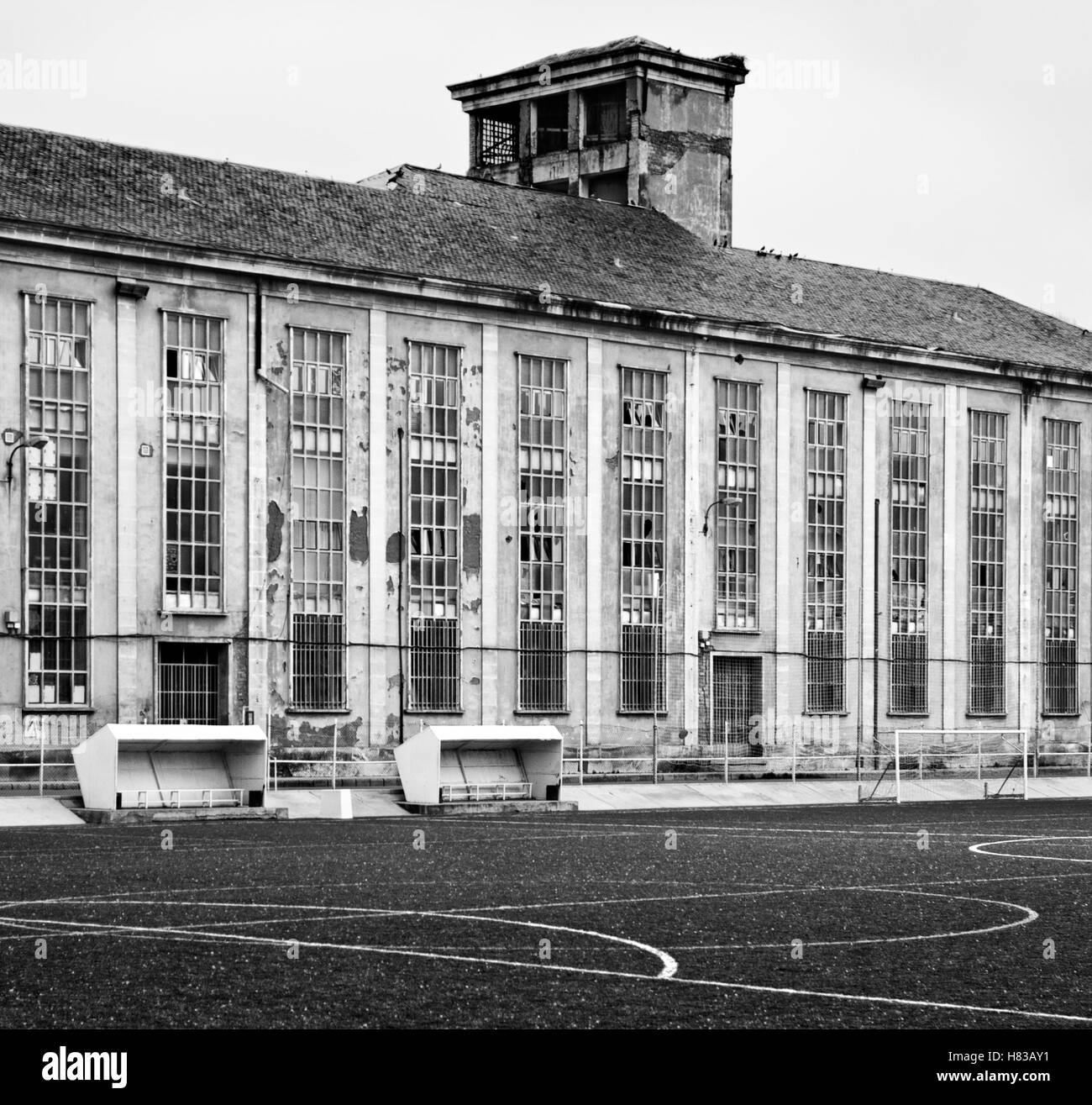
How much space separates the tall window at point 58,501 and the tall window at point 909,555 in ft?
78.8

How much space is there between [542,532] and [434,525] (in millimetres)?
3151

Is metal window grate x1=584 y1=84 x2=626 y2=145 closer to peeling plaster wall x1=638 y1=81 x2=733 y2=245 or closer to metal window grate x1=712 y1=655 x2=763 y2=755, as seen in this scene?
peeling plaster wall x1=638 y1=81 x2=733 y2=245

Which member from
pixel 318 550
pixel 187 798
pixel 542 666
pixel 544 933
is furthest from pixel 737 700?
pixel 544 933

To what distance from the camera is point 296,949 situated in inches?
631

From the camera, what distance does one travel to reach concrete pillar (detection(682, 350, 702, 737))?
54.8m

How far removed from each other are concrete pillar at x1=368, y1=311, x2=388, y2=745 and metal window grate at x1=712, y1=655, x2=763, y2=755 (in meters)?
10.2

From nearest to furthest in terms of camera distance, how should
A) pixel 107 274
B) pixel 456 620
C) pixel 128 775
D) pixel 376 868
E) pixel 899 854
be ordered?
pixel 376 868
pixel 899 854
pixel 128 775
pixel 107 274
pixel 456 620

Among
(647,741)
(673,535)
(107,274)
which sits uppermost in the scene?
(107,274)

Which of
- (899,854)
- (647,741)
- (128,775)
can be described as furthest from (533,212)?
(899,854)

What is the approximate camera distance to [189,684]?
47.3 m

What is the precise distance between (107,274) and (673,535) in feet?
54.9

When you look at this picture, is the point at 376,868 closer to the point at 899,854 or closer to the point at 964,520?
the point at 899,854

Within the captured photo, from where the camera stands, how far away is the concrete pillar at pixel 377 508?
49.8 meters

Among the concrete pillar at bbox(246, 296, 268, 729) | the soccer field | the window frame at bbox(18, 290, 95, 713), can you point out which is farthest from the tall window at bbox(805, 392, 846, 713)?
the soccer field
